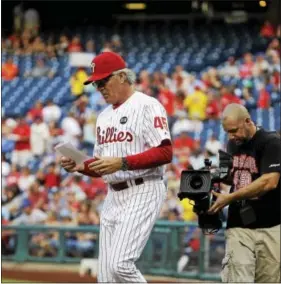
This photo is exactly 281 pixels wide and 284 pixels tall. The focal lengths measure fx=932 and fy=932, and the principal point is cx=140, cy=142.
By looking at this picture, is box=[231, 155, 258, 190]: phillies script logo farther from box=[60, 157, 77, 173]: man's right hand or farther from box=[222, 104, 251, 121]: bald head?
box=[60, 157, 77, 173]: man's right hand

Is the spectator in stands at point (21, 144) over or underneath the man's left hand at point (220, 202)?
over

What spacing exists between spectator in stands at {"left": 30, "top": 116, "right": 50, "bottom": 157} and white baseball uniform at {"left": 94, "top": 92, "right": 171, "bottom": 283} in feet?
29.5

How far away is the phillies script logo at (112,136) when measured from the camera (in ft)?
18.0

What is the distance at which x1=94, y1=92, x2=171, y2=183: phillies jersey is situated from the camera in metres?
5.41

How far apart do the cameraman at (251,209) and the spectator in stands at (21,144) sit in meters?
8.89

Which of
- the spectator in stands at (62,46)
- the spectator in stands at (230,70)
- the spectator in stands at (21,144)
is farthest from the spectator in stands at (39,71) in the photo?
the spectator in stands at (230,70)

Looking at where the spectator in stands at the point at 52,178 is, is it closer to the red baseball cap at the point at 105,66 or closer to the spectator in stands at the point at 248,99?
the spectator in stands at the point at 248,99

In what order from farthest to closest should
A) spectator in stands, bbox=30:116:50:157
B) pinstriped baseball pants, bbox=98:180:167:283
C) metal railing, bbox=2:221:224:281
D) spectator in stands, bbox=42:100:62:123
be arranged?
spectator in stands, bbox=42:100:62:123
spectator in stands, bbox=30:116:50:157
metal railing, bbox=2:221:224:281
pinstriped baseball pants, bbox=98:180:167:283

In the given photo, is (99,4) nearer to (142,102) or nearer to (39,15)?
(39,15)

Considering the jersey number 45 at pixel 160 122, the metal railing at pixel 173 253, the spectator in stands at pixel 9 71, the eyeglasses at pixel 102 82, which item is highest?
the spectator in stands at pixel 9 71

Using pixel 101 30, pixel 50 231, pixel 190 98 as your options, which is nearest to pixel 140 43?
pixel 101 30

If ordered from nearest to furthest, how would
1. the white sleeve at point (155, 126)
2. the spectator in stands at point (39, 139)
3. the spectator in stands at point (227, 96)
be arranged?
the white sleeve at point (155, 126) < the spectator in stands at point (227, 96) < the spectator in stands at point (39, 139)

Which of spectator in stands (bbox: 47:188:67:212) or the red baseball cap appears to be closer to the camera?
the red baseball cap

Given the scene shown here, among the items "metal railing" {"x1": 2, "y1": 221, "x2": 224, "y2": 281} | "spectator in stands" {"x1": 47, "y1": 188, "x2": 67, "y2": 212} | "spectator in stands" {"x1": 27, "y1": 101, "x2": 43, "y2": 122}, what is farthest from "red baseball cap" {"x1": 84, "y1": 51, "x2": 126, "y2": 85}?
"spectator in stands" {"x1": 27, "y1": 101, "x2": 43, "y2": 122}
